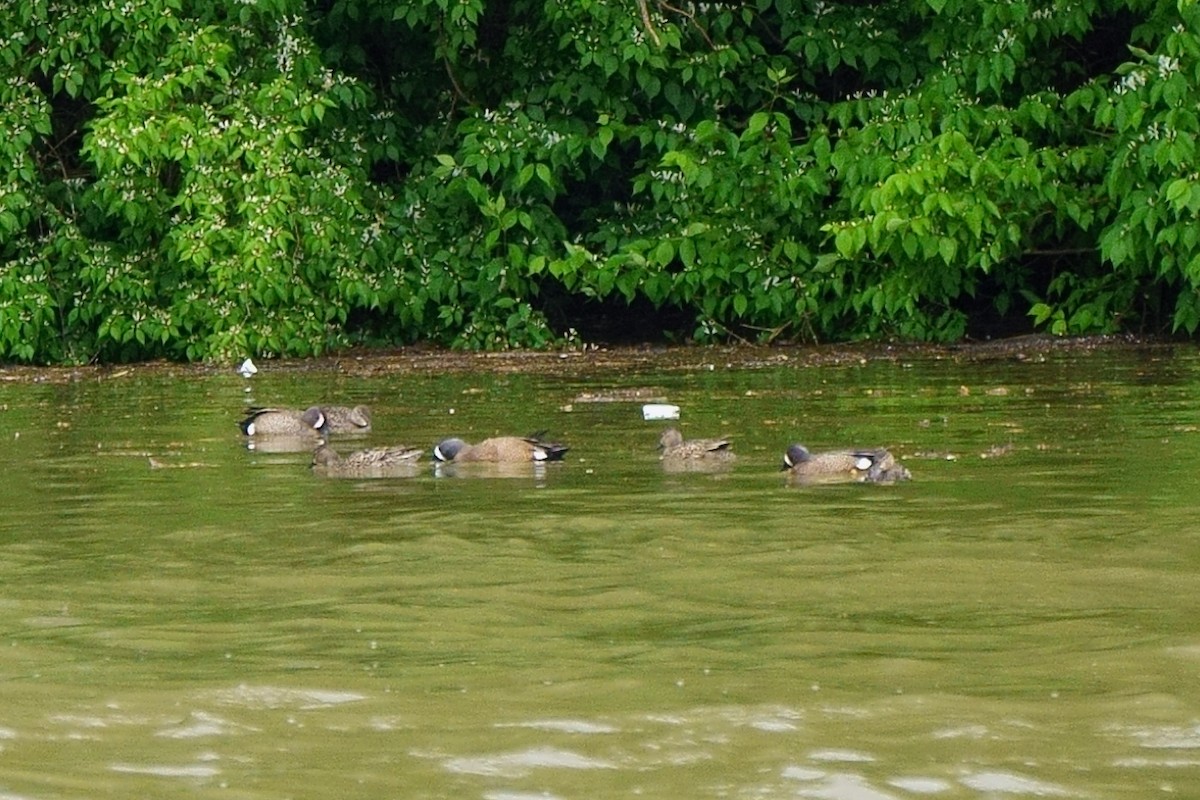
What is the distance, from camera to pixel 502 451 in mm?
11266

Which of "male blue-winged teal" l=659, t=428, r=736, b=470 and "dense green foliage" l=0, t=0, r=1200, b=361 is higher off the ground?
"dense green foliage" l=0, t=0, r=1200, b=361

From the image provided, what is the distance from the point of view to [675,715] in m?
5.80

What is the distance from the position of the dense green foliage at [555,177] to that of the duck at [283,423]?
5662 millimetres

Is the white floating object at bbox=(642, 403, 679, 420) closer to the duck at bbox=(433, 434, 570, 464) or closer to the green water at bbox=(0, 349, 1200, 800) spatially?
the green water at bbox=(0, 349, 1200, 800)

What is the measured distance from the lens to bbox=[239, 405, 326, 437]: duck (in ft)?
42.5

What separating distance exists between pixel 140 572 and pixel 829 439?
187 inches

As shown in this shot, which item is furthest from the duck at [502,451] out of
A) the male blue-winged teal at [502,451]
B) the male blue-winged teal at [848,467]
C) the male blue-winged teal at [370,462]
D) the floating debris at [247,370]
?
the floating debris at [247,370]

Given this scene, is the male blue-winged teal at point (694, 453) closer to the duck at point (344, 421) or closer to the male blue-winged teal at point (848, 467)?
the male blue-winged teal at point (848, 467)

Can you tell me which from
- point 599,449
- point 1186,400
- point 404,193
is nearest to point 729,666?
point 599,449

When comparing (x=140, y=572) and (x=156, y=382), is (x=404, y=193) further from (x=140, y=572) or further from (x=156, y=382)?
(x=140, y=572)

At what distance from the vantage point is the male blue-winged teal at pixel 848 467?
1016cm

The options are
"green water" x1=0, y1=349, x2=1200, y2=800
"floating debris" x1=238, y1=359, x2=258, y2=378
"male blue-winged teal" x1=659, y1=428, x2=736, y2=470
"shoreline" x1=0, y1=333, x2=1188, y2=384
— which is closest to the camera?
"green water" x1=0, y1=349, x2=1200, y2=800

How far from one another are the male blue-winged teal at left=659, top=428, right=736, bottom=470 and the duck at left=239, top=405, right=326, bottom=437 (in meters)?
2.68

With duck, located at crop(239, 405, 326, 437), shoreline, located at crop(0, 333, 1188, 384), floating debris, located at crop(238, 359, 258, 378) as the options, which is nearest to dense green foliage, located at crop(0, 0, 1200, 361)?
shoreline, located at crop(0, 333, 1188, 384)
